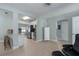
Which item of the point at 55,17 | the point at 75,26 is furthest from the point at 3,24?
the point at 75,26

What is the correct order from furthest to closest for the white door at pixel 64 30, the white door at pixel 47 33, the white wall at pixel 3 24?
the white door at pixel 47 33
the white door at pixel 64 30
the white wall at pixel 3 24

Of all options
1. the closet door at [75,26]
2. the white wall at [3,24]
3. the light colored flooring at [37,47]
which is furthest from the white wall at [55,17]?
the white wall at [3,24]

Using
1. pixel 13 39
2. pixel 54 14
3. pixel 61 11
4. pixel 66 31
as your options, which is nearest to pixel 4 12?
pixel 13 39

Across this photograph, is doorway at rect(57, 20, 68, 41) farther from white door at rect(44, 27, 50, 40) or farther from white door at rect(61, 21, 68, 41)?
white door at rect(44, 27, 50, 40)

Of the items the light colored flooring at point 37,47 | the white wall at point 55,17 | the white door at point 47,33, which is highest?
the white wall at point 55,17

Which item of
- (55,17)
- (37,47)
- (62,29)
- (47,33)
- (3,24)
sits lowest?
(37,47)

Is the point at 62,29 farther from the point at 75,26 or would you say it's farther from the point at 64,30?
the point at 75,26

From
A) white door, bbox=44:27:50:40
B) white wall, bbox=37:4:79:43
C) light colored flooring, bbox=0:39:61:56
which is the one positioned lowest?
light colored flooring, bbox=0:39:61:56

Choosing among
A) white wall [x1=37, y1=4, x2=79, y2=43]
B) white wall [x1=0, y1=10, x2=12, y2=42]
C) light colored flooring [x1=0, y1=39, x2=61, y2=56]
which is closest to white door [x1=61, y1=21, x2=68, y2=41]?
white wall [x1=37, y1=4, x2=79, y2=43]

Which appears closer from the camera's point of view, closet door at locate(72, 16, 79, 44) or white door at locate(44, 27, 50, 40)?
closet door at locate(72, 16, 79, 44)

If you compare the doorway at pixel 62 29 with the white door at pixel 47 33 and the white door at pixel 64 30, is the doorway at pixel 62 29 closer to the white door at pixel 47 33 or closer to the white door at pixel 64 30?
the white door at pixel 64 30

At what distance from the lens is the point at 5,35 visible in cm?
284

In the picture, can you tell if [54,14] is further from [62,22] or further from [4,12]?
[4,12]

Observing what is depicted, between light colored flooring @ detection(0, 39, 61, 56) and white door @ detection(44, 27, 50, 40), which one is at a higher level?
white door @ detection(44, 27, 50, 40)
